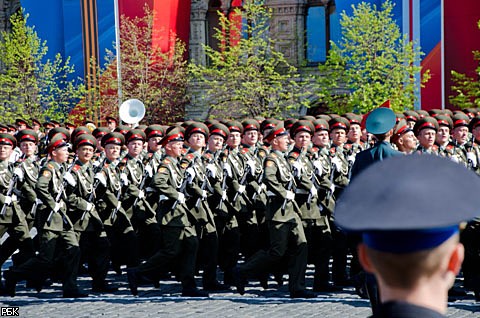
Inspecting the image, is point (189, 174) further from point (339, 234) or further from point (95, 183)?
point (339, 234)

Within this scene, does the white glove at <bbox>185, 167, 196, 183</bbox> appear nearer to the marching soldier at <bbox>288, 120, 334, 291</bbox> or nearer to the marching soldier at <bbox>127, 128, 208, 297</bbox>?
the marching soldier at <bbox>127, 128, 208, 297</bbox>

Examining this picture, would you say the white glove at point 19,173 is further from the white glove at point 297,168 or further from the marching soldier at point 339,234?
the marching soldier at point 339,234

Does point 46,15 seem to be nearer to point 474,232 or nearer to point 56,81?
point 56,81

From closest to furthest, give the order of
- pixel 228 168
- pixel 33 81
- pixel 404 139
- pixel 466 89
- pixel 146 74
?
pixel 404 139
pixel 228 168
pixel 466 89
pixel 146 74
pixel 33 81

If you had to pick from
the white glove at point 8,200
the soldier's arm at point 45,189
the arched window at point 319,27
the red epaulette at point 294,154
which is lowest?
the white glove at point 8,200

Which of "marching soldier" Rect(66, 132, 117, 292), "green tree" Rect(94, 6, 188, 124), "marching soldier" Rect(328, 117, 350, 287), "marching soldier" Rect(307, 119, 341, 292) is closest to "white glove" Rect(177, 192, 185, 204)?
"marching soldier" Rect(66, 132, 117, 292)

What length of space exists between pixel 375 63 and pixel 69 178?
1860cm

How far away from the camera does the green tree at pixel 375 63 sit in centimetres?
2559

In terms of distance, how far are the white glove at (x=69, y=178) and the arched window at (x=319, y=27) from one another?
22967 mm

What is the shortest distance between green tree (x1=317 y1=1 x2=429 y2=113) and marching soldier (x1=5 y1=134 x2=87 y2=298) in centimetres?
1764

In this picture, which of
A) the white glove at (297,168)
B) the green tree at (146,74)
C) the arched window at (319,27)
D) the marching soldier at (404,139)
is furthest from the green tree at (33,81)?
the marching soldier at (404,139)

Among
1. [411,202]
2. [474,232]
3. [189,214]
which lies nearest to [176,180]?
[189,214]

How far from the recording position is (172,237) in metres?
8.61

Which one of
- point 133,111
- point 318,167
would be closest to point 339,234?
point 318,167
